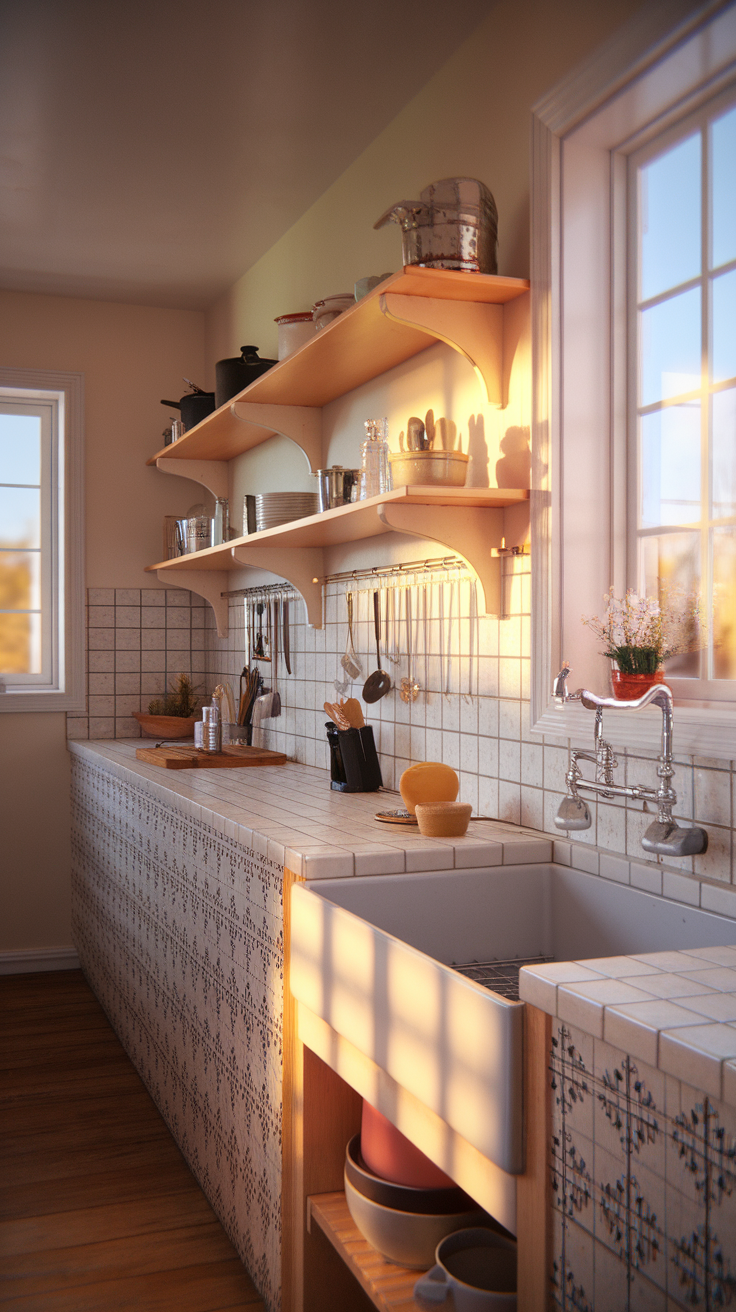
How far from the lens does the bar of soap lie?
206cm

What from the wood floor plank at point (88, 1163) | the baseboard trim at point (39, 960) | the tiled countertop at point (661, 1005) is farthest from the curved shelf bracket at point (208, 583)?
the tiled countertop at point (661, 1005)

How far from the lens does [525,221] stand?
79.6 inches

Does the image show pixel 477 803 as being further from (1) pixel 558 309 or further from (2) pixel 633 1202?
(2) pixel 633 1202

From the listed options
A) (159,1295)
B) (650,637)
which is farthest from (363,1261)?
(650,637)

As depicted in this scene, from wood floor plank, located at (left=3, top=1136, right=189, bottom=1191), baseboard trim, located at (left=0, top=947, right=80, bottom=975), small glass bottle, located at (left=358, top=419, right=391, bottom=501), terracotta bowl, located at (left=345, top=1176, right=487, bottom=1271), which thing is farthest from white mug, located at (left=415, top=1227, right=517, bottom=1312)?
baseboard trim, located at (left=0, top=947, right=80, bottom=975)

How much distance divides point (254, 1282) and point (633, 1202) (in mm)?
1411

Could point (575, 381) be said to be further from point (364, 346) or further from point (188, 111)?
point (188, 111)

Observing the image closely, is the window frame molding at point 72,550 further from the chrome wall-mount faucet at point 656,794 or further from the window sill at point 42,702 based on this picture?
the chrome wall-mount faucet at point 656,794

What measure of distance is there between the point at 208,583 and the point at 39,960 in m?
1.63

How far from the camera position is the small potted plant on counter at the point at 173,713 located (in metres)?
4.03

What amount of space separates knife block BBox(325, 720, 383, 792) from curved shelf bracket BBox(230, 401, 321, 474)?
0.89 metres

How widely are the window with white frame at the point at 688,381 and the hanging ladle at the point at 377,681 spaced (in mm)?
846

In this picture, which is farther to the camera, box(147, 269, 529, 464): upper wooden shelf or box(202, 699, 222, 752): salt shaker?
box(202, 699, 222, 752): salt shaker

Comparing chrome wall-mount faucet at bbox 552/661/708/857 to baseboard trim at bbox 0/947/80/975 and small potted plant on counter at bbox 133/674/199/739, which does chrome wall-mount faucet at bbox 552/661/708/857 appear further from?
baseboard trim at bbox 0/947/80/975
